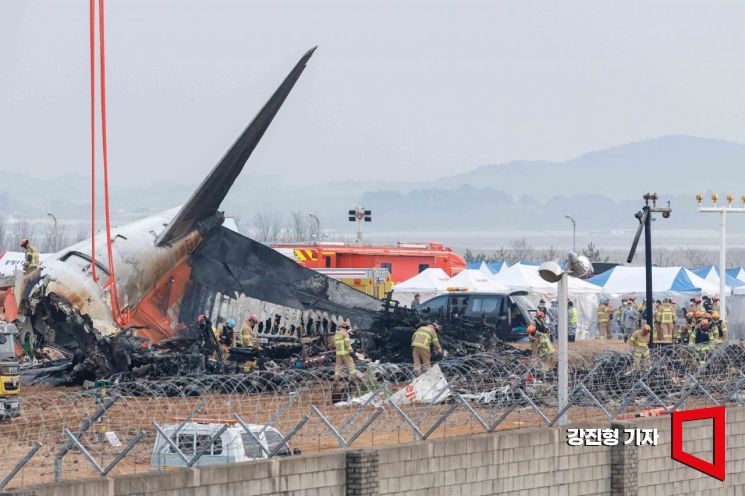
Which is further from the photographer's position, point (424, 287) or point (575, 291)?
point (575, 291)

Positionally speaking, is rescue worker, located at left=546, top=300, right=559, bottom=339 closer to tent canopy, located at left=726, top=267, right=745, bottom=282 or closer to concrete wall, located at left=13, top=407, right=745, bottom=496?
tent canopy, located at left=726, top=267, right=745, bottom=282

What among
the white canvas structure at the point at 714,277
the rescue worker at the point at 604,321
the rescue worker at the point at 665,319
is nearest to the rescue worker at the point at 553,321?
the rescue worker at the point at 604,321

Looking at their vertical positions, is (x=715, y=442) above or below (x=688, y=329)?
below

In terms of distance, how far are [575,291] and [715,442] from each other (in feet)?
118

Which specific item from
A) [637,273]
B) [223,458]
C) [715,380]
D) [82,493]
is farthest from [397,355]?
[637,273]

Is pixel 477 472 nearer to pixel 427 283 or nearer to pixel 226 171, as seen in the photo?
pixel 226 171

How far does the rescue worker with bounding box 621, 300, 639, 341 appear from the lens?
2172 inches

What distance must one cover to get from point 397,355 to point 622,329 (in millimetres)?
21354

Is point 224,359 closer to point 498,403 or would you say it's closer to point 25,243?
point 25,243

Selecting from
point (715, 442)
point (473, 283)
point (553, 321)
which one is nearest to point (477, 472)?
point (715, 442)

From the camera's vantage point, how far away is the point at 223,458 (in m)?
18.3

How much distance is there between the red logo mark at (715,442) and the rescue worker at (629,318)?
30488mm

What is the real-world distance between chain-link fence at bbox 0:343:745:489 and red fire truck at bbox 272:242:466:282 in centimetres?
3896

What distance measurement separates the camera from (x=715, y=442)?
2436cm
